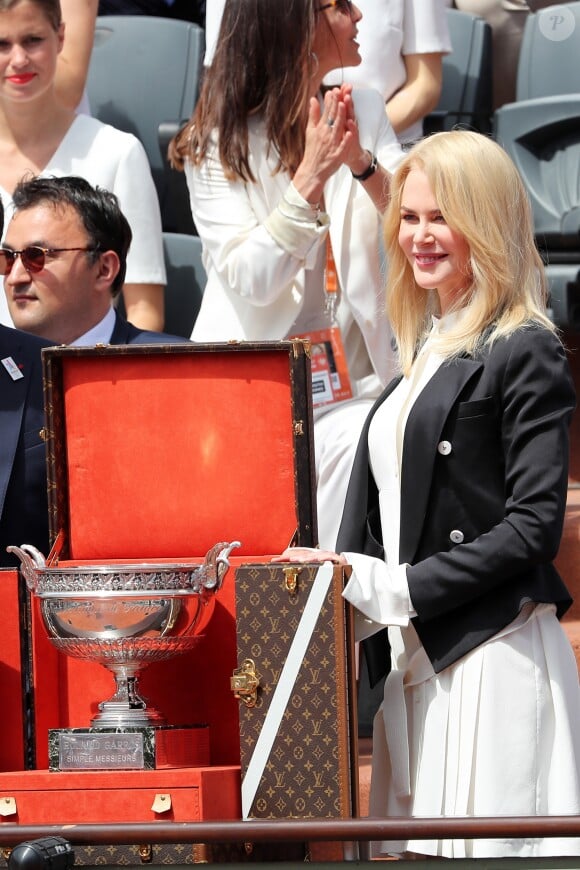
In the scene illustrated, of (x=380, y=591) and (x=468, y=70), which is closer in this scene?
(x=380, y=591)

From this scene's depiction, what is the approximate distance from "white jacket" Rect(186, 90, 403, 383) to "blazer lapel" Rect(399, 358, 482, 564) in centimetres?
135

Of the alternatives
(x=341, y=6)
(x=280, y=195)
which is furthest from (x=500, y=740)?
(x=341, y=6)

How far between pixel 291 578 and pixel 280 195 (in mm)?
1809

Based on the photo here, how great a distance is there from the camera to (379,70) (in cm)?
474

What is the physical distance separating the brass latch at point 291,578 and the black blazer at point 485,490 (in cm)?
20

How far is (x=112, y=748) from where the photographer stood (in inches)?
92.7

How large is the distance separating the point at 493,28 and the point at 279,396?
3471 millimetres

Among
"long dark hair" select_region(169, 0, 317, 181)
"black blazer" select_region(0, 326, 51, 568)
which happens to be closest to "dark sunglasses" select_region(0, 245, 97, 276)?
"long dark hair" select_region(169, 0, 317, 181)

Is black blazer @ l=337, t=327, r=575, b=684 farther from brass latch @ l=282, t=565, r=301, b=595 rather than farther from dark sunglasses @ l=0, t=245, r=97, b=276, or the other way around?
dark sunglasses @ l=0, t=245, r=97, b=276

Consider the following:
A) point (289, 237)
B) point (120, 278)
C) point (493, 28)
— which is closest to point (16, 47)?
point (120, 278)

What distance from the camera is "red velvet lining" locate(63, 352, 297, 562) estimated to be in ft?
9.09

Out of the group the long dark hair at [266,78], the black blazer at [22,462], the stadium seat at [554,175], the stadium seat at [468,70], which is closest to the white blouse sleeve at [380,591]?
the black blazer at [22,462]

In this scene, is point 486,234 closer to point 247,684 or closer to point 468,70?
point 247,684

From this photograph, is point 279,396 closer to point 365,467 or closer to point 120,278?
point 365,467
